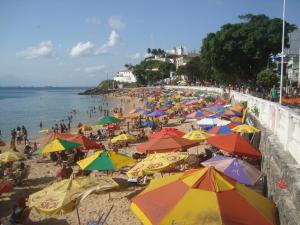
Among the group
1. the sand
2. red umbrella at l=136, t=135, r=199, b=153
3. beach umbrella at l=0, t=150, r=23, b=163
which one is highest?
red umbrella at l=136, t=135, r=199, b=153

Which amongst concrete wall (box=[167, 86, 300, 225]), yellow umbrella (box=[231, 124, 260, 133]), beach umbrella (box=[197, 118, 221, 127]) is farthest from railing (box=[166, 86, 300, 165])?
beach umbrella (box=[197, 118, 221, 127])

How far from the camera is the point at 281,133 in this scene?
8.78 meters

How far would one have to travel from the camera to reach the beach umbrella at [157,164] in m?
9.05

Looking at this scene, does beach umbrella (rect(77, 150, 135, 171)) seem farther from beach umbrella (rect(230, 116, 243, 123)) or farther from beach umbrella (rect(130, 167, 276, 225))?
beach umbrella (rect(230, 116, 243, 123))

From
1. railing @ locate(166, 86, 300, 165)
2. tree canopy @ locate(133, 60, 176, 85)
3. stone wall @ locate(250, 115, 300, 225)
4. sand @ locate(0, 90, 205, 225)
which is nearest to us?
stone wall @ locate(250, 115, 300, 225)

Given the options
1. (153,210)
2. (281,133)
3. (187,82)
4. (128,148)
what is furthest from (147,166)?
(187,82)

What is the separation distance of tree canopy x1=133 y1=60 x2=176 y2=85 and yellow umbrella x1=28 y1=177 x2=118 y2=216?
113291 millimetres

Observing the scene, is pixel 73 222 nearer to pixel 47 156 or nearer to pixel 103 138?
pixel 47 156

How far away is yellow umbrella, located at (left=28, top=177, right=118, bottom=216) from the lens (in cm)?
699

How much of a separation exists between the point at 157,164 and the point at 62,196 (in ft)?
9.37

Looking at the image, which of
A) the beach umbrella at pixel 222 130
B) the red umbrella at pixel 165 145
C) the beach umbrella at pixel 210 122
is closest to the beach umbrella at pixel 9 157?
the red umbrella at pixel 165 145

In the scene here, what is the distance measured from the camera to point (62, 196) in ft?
23.9

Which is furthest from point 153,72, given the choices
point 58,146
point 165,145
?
point 165,145

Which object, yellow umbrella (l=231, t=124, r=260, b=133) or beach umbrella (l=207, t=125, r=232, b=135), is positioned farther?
beach umbrella (l=207, t=125, r=232, b=135)
